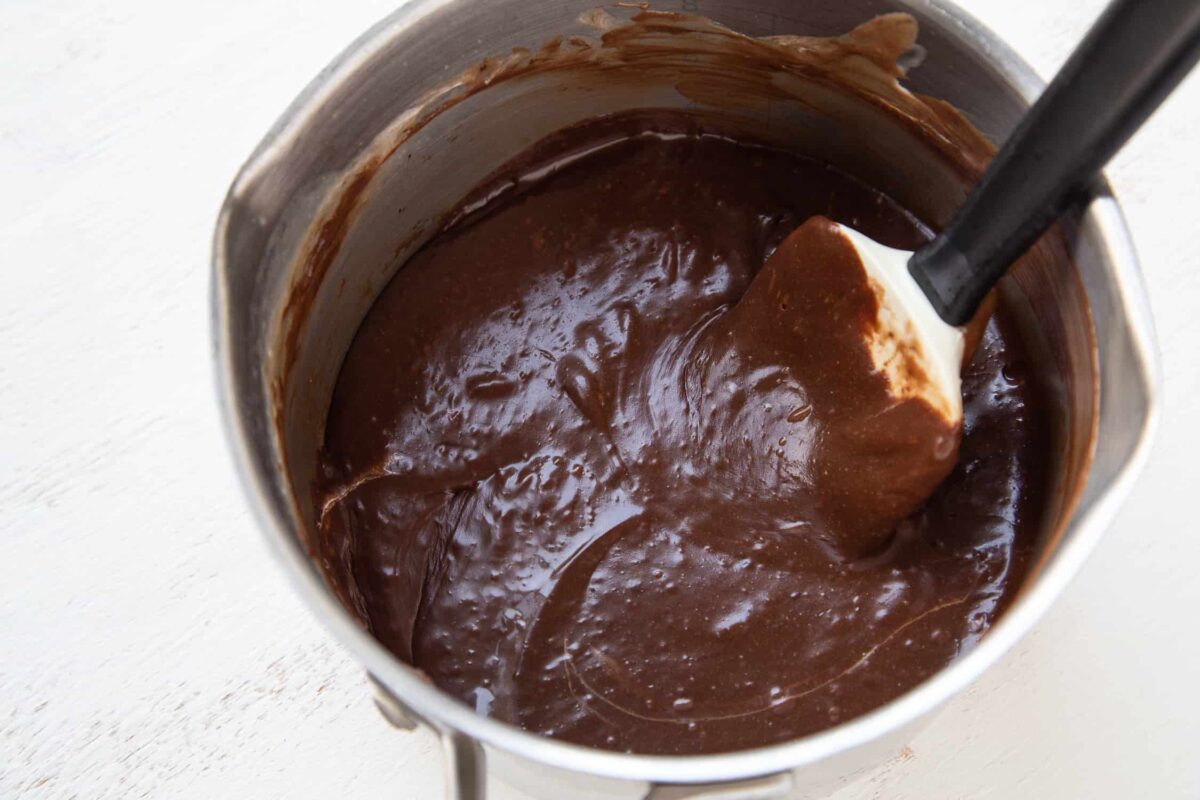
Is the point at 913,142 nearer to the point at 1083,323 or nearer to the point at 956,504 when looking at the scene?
the point at 1083,323

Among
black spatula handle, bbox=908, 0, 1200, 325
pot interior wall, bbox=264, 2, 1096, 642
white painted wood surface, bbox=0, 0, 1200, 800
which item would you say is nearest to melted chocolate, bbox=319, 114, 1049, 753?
pot interior wall, bbox=264, 2, 1096, 642

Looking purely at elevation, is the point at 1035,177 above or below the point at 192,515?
above

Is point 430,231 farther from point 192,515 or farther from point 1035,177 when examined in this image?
point 1035,177

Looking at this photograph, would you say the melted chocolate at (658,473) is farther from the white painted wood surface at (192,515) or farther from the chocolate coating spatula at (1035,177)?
the white painted wood surface at (192,515)

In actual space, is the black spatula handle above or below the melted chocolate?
above

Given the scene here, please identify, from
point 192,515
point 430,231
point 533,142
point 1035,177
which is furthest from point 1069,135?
point 192,515

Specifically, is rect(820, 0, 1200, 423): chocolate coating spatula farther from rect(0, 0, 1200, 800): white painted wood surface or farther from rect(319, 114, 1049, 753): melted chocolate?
rect(0, 0, 1200, 800): white painted wood surface

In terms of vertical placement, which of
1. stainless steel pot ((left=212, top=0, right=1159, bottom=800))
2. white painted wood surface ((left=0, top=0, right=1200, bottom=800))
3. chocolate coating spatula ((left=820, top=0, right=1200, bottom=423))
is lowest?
white painted wood surface ((left=0, top=0, right=1200, bottom=800))

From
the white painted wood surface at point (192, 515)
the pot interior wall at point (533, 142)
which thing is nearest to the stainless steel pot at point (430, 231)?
the pot interior wall at point (533, 142)

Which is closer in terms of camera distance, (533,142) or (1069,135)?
(1069,135)
